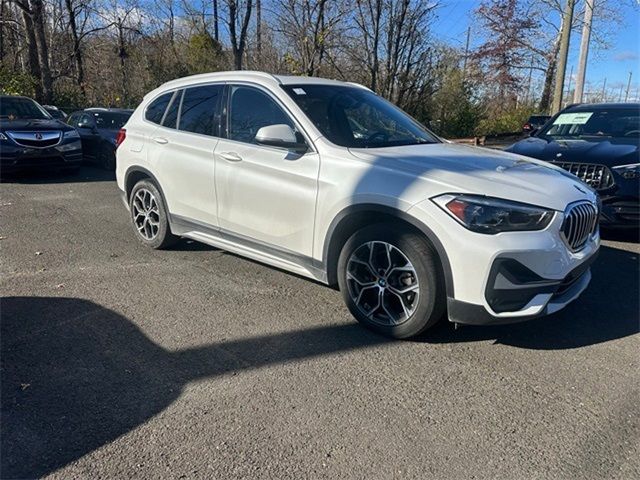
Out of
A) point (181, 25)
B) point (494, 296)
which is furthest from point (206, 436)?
point (181, 25)

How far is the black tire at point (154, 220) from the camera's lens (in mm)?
5105

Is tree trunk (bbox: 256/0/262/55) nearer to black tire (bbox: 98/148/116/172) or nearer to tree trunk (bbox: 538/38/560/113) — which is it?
black tire (bbox: 98/148/116/172)

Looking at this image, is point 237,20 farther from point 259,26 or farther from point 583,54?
point 583,54

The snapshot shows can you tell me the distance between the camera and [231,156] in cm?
420

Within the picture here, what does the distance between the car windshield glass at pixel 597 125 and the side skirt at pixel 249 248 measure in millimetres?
4877

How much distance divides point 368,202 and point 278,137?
2.81ft

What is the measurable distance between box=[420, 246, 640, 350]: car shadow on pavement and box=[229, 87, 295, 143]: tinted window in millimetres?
2136

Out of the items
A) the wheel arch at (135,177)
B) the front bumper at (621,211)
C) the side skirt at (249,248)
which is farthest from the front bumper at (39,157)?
the front bumper at (621,211)

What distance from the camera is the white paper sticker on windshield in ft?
23.4

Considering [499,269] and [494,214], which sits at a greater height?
[494,214]

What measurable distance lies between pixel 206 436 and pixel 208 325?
49.3 inches

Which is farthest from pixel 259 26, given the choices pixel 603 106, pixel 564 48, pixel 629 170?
pixel 629 170

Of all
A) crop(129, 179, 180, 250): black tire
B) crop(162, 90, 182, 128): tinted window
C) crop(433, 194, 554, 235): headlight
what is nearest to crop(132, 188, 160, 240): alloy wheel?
crop(129, 179, 180, 250): black tire

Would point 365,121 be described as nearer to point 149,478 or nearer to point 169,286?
point 169,286
